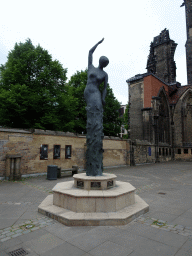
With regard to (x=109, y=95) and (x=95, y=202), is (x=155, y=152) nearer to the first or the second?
(x=109, y=95)

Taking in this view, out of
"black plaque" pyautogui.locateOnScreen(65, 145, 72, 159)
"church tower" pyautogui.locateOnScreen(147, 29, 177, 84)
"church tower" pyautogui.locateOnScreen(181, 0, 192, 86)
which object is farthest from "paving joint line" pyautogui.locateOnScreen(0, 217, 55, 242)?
"church tower" pyautogui.locateOnScreen(147, 29, 177, 84)

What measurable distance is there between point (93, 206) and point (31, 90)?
1515cm

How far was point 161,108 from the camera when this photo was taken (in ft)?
102

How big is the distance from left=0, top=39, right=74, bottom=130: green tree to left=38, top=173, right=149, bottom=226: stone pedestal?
12.5 m

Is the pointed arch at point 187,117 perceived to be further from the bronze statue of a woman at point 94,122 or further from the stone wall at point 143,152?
the bronze statue of a woman at point 94,122

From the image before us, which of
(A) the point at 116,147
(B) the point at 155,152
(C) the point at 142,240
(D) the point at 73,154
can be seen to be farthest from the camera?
(B) the point at 155,152

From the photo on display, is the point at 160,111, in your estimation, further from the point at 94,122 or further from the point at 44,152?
the point at 94,122

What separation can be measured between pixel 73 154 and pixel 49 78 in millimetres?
8791

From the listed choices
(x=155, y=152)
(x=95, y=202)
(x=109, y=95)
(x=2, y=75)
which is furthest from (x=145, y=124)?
(x=95, y=202)

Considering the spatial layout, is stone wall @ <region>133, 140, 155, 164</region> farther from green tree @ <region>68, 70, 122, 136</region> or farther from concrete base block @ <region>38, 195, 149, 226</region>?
concrete base block @ <region>38, 195, 149, 226</region>

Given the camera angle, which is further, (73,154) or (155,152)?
(155,152)

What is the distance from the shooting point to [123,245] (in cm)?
321

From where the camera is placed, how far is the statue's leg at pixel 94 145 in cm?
599

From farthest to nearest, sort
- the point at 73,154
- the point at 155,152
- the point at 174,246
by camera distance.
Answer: the point at 155,152 → the point at 73,154 → the point at 174,246
